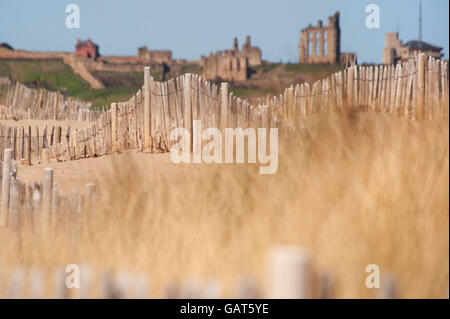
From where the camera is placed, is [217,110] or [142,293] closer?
[142,293]

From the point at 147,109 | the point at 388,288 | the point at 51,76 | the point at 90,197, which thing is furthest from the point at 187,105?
the point at 51,76

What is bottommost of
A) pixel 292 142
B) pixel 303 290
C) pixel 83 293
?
pixel 83 293

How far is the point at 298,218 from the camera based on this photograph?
372cm

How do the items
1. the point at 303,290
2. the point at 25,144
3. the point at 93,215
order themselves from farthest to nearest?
the point at 25,144
the point at 93,215
the point at 303,290

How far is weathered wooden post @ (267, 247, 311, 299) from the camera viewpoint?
2027 mm

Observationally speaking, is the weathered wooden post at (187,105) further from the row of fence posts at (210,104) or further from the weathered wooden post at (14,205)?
the weathered wooden post at (14,205)

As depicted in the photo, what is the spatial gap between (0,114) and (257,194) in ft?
50.4

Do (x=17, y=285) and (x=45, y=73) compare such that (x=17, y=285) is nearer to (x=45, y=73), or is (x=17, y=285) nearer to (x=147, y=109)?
(x=147, y=109)

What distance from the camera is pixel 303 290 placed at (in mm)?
2135

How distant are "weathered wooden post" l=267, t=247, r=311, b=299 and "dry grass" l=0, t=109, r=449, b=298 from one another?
0.70 m

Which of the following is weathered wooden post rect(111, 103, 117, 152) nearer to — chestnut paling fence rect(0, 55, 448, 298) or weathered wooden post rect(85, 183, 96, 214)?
chestnut paling fence rect(0, 55, 448, 298)

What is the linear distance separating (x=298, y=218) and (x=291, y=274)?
5.40ft

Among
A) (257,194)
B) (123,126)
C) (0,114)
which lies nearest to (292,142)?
(257,194)
